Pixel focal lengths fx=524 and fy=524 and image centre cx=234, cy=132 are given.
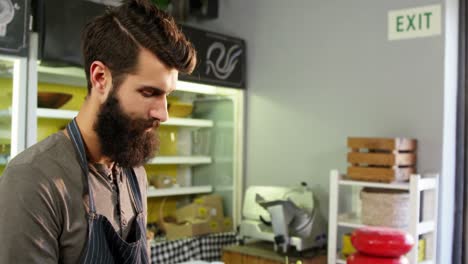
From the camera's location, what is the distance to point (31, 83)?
2.79 metres

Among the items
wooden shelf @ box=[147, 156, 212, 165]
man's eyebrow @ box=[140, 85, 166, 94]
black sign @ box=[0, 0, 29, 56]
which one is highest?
black sign @ box=[0, 0, 29, 56]

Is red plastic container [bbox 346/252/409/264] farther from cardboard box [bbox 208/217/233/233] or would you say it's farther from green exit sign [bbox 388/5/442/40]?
cardboard box [bbox 208/217/233/233]

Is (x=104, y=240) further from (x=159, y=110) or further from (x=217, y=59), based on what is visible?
(x=217, y=59)

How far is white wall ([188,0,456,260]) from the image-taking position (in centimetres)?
319

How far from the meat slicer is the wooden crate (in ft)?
1.42

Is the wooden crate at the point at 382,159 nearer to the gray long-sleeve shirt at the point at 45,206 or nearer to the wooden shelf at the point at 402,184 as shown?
the wooden shelf at the point at 402,184

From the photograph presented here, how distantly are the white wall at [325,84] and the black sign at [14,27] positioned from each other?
5.96 ft

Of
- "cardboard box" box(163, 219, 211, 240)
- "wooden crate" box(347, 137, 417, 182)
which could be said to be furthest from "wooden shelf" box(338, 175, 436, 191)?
"cardboard box" box(163, 219, 211, 240)

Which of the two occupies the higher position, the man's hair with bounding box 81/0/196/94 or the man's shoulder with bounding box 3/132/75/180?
the man's hair with bounding box 81/0/196/94

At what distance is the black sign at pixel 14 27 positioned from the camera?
2.66 meters

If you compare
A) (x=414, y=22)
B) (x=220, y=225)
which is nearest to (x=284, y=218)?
(x=220, y=225)

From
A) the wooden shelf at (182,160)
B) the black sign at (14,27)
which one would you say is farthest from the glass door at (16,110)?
the wooden shelf at (182,160)

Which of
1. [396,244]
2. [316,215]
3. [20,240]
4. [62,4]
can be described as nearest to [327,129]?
[316,215]

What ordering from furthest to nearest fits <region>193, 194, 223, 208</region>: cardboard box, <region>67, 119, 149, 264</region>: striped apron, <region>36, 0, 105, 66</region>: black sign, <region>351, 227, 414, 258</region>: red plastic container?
1. <region>193, 194, 223, 208</region>: cardboard box
2. <region>36, 0, 105, 66</region>: black sign
3. <region>351, 227, 414, 258</region>: red plastic container
4. <region>67, 119, 149, 264</region>: striped apron
